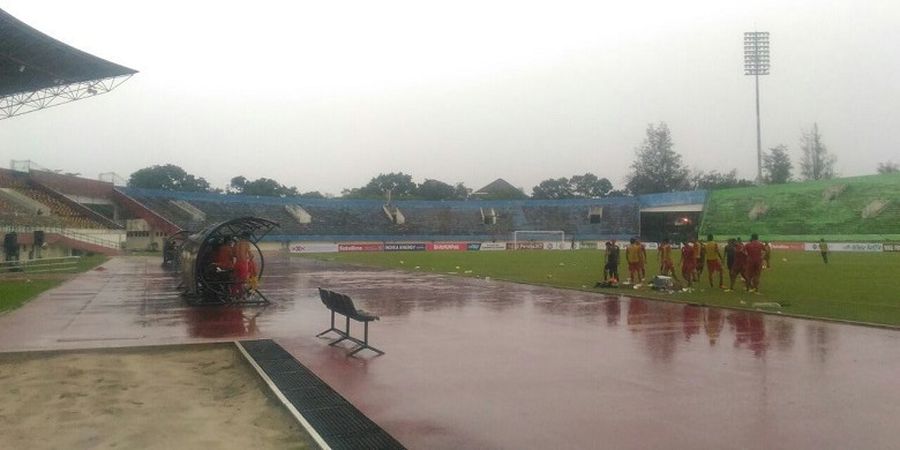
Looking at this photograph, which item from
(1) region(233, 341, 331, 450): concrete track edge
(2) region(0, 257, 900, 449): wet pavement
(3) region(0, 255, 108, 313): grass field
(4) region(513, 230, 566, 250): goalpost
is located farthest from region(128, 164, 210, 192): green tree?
(1) region(233, 341, 331, 450): concrete track edge

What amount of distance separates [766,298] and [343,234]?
62.3 m

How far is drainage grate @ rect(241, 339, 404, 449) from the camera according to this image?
5513mm

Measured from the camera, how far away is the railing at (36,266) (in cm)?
2889

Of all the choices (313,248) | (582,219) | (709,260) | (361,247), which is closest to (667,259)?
(709,260)

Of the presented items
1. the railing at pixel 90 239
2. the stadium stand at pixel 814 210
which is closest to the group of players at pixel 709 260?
the railing at pixel 90 239

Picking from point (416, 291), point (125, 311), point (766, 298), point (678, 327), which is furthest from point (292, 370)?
point (766, 298)

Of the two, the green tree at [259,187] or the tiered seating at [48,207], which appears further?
the green tree at [259,187]

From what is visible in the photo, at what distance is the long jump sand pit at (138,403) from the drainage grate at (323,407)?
187mm

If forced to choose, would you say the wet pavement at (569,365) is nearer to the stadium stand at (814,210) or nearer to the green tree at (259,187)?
the stadium stand at (814,210)

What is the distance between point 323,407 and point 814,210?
214 ft

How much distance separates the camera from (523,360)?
9.03m

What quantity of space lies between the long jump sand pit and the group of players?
46.6 ft

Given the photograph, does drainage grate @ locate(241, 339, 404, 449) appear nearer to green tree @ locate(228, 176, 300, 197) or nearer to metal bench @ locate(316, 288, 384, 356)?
metal bench @ locate(316, 288, 384, 356)

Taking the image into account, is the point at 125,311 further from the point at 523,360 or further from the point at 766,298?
the point at 766,298
